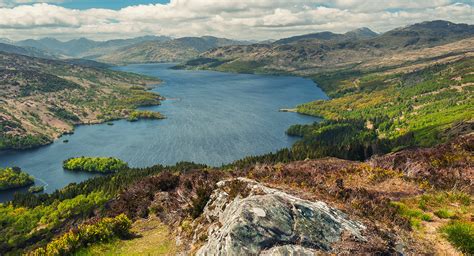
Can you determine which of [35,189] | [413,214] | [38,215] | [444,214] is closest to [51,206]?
[38,215]

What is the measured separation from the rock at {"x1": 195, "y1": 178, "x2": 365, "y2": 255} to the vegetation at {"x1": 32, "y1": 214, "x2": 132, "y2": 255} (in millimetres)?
11642

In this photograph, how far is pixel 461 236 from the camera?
25.0 m

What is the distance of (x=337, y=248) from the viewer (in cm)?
Answer: 2372

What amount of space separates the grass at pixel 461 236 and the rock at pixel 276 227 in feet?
19.5

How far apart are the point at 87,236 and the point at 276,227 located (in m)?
19.6

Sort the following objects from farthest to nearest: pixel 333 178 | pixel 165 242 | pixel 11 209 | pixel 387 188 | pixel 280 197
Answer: pixel 11 209 → pixel 333 178 → pixel 387 188 → pixel 165 242 → pixel 280 197

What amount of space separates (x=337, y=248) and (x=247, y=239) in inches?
237

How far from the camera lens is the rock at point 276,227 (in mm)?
23094

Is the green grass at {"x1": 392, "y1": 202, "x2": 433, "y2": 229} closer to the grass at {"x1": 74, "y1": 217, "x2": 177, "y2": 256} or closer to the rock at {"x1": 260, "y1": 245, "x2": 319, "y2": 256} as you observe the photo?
the rock at {"x1": 260, "y1": 245, "x2": 319, "y2": 256}

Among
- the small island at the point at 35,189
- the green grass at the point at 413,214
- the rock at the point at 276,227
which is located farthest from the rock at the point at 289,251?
the small island at the point at 35,189

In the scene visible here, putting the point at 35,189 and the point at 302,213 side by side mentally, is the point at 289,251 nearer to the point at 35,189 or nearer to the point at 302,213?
the point at 302,213

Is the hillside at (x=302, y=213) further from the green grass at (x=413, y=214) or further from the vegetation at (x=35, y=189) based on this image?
the vegetation at (x=35, y=189)

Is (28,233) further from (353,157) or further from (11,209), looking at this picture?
(353,157)

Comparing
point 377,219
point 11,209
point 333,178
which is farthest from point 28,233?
point 377,219
